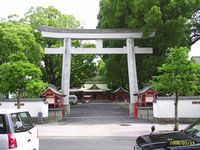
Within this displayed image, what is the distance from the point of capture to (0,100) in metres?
26.4

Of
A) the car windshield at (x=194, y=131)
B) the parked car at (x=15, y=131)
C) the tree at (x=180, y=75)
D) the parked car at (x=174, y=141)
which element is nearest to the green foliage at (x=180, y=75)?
the tree at (x=180, y=75)

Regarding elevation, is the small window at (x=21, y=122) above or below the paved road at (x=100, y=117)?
above

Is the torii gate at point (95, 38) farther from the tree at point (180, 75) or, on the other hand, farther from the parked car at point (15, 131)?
the parked car at point (15, 131)

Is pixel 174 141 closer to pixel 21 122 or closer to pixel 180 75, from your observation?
pixel 21 122

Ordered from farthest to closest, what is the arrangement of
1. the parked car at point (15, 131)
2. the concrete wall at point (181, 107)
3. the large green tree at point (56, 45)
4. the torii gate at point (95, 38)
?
1. the large green tree at point (56, 45)
2. the torii gate at point (95, 38)
3. the concrete wall at point (181, 107)
4. the parked car at point (15, 131)

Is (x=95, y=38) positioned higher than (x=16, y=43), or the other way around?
(x=95, y=38)

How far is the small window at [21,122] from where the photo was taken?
8.37 meters

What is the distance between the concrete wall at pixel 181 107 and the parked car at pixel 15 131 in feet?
57.8

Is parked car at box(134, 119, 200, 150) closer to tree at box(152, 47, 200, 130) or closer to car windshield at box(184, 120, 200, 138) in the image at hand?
car windshield at box(184, 120, 200, 138)

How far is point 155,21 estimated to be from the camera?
2964cm

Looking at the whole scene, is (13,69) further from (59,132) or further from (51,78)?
(51,78)

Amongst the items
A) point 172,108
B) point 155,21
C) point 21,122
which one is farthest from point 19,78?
point 21,122

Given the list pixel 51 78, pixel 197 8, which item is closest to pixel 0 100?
pixel 197 8

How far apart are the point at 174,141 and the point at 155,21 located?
24607 millimetres
